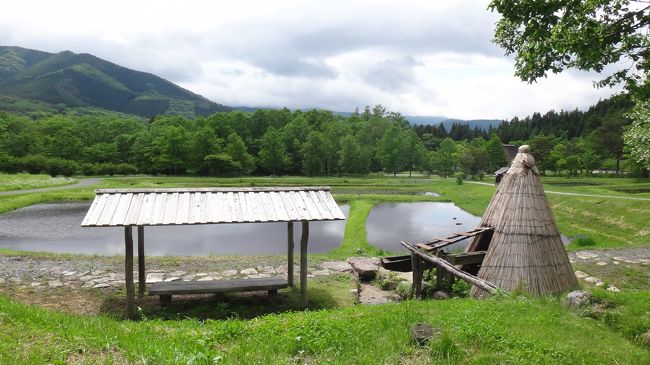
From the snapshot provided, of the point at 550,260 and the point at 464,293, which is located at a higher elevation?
the point at 550,260

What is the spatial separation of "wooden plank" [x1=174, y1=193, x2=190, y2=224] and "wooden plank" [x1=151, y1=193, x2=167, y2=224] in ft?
1.17

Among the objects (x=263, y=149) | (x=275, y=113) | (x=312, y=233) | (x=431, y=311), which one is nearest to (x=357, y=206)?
(x=312, y=233)

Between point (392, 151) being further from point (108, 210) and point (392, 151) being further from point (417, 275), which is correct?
point (108, 210)

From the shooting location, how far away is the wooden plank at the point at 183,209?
411 inches

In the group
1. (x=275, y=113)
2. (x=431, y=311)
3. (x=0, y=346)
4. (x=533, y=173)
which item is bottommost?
(x=431, y=311)

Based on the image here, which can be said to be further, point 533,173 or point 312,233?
point 312,233

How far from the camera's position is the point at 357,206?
120 feet

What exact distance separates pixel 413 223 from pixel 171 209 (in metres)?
22.6

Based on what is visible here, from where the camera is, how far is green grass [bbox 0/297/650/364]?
573 cm

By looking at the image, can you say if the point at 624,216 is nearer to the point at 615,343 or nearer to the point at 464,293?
the point at 464,293

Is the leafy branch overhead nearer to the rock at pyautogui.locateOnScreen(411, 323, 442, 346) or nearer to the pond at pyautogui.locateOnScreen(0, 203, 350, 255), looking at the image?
the rock at pyautogui.locateOnScreen(411, 323, 442, 346)

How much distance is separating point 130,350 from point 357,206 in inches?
1233

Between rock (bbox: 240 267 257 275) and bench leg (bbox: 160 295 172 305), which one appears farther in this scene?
rock (bbox: 240 267 257 275)

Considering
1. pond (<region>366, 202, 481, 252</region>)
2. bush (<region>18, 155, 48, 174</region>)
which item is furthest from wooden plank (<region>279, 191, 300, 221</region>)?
bush (<region>18, 155, 48, 174</region>)
